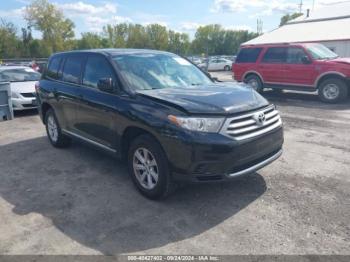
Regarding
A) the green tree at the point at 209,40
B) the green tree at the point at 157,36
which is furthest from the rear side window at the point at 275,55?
the green tree at the point at 209,40

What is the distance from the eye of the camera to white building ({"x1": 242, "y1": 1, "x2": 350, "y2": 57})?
2555cm

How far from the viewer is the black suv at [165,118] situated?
3.43 meters

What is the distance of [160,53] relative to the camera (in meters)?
5.20

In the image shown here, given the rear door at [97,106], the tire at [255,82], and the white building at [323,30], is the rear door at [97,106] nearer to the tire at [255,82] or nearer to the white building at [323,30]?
the tire at [255,82]

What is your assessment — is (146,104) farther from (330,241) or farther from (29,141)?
(29,141)

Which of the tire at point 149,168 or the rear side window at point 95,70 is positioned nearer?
the tire at point 149,168

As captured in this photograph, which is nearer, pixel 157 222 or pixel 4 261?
pixel 4 261

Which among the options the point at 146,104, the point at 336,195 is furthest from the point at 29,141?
the point at 336,195

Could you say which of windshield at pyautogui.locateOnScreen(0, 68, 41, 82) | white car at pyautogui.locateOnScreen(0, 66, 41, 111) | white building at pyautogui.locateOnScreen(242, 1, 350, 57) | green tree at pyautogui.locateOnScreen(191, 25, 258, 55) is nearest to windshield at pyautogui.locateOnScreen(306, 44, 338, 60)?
white car at pyautogui.locateOnScreen(0, 66, 41, 111)

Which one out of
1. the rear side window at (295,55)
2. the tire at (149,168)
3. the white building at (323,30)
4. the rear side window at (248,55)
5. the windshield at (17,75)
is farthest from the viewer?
the white building at (323,30)

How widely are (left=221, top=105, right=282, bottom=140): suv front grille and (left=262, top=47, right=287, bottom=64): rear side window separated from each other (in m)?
8.53

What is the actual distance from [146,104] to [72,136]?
7.39 ft

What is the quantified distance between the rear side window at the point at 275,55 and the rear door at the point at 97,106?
8763mm

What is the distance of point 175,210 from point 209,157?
33.1 inches
